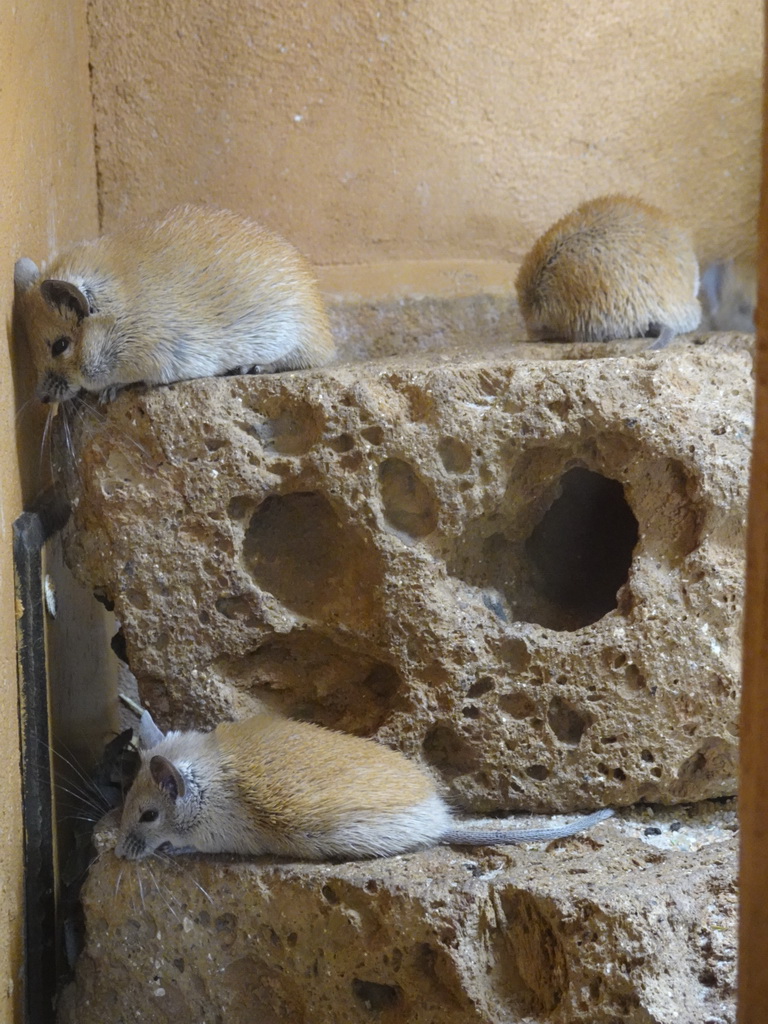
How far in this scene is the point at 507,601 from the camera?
10.6 ft

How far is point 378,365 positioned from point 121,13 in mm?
1932

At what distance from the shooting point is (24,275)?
2.91 m

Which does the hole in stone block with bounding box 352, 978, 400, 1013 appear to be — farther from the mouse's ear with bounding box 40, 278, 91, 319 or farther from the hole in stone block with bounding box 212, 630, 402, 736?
the mouse's ear with bounding box 40, 278, 91, 319

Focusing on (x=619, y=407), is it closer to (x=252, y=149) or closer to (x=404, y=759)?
(x=404, y=759)

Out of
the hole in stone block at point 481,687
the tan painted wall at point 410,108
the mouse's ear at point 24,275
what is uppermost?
the tan painted wall at point 410,108

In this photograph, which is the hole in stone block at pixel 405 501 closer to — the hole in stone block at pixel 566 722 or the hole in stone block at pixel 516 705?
the hole in stone block at pixel 516 705

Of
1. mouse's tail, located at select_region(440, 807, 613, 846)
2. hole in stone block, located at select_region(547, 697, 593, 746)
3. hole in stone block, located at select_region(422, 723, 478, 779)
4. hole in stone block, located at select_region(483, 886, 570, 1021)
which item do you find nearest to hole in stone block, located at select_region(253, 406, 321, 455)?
hole in stone block, located at select_region(422, 723, 478, 779)

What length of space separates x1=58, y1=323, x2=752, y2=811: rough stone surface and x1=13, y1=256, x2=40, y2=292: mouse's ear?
0.39 meters

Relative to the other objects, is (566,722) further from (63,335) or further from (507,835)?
(63,335)

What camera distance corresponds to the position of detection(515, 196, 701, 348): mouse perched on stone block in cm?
350

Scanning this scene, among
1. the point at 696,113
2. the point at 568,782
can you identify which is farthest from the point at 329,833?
the point at 696,113

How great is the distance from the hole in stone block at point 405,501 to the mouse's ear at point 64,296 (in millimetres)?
942

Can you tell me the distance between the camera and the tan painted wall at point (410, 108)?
13.3 feet

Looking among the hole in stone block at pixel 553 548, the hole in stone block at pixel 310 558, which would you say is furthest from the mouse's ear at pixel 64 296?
the hole in stone block at pixel 553 548
